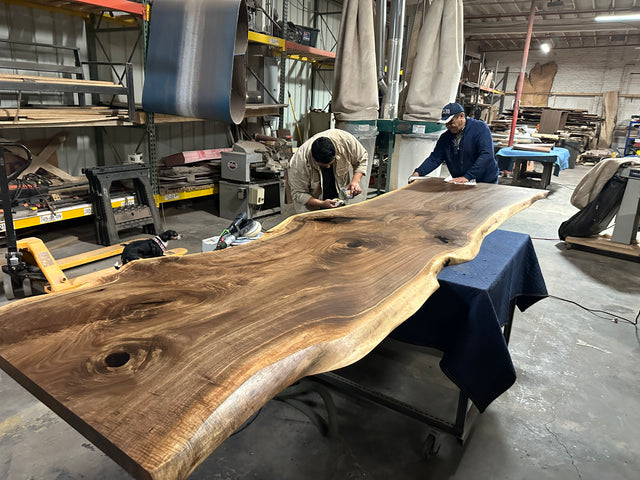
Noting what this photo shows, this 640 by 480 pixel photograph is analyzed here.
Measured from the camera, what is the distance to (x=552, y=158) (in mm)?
6434

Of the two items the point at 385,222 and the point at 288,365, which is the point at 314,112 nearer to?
the point at 385,222

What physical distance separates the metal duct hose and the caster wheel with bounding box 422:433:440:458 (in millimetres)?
2729

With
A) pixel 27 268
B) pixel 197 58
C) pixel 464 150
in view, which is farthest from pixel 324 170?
pixel 27 268

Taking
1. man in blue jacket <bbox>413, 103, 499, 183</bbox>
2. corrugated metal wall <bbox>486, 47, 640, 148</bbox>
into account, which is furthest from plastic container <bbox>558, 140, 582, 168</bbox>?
man in blue jacket <bbox>413, 103, 499, 183</bbox>

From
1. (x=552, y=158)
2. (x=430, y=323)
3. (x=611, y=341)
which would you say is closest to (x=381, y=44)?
(x=552, y=158)

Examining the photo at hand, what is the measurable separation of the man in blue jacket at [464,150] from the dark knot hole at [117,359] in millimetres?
2743

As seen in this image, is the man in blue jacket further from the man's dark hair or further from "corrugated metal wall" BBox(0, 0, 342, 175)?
"corrugated metal wall" BBox(0, 0, 342, 175)

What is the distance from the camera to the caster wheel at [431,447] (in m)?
1.75

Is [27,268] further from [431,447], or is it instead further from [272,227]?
[431,447]

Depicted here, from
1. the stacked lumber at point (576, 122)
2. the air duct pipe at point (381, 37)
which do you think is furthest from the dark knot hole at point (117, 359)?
the stacked lumber at point (576, 122)

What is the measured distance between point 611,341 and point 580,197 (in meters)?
2.08

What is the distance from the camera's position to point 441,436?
186 cm

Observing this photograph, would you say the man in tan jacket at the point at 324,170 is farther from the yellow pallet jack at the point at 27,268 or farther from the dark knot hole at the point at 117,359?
the dark knot hole at the point at 117,359

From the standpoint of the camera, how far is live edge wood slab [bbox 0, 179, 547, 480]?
68 cm
